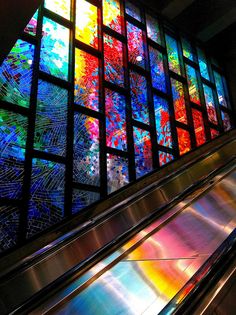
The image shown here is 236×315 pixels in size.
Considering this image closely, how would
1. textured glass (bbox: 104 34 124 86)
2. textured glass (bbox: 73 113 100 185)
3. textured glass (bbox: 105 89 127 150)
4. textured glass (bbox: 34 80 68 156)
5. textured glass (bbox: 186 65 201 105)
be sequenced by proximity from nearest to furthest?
1. textured glass (bbox: 34 80 68 156)
2. textured glass (bbox: 73 113 100 185)
3. textured glass (bbox: 105 89 127 150)
4. textured glass (bbox: 104 34 124 86)
5. textured glass (bbox: 186 65 201 105)

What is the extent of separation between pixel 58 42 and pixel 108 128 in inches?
63.5

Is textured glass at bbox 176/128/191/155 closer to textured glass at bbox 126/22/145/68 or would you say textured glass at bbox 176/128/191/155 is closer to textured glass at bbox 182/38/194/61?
textured glass at bbox 126/22/145/68

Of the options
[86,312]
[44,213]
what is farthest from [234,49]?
[86,312]

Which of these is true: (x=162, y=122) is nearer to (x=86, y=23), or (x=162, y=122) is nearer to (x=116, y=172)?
(x=116, y=172)

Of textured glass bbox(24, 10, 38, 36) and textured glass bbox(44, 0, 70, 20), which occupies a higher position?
textured glass bbox(44, 0, 70, 20)

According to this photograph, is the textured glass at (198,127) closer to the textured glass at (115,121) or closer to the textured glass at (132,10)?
the textured glass at (115,121)

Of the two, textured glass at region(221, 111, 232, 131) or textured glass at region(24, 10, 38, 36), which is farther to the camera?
textured glass at region(221, 111, 232, 131)

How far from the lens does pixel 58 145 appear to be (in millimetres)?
4684

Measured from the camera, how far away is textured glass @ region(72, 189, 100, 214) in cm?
454

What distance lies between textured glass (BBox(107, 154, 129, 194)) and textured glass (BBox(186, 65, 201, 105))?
9.95 feet

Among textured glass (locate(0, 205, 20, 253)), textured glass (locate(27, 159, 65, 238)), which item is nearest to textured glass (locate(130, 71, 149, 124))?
textured glass (locate(27, 159, 65, 238))

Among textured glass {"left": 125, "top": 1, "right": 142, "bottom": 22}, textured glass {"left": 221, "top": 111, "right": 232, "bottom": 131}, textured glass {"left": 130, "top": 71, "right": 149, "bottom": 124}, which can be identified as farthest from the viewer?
textured glass {"left": 221, "top": 111, "right": 232, "bottom": 131}

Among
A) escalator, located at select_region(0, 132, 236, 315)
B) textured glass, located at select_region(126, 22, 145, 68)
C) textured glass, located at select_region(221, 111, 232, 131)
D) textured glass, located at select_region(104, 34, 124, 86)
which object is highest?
textured glass, located at select_region(126, 22, 145, 68)

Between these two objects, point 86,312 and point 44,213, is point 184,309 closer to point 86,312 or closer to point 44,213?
point 86,312
